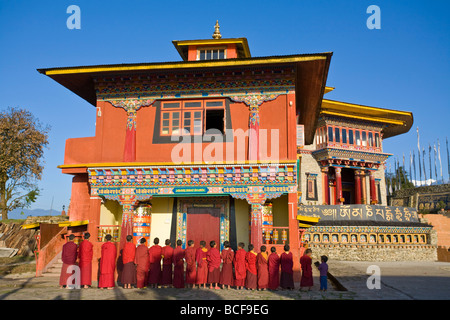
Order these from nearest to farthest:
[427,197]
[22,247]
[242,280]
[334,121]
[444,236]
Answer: [242,280], [22,247], [444,236], [334,121], [427,197]

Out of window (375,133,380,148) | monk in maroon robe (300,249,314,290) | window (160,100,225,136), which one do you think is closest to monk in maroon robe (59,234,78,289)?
window (160,100,225,136)

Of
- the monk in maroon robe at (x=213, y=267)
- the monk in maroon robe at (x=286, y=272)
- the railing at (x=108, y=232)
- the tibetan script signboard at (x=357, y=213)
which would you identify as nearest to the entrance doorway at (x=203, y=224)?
the railing at (x=108, y=232)

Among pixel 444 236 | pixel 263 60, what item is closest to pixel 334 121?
pixel 444 236

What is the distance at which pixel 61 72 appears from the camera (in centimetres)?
1217

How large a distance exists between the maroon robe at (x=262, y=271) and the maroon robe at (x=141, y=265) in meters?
2.85

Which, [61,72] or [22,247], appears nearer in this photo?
[61,72]

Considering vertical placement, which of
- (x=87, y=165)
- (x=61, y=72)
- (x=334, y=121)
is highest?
(x=334, y=121)

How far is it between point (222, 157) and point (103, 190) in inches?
153

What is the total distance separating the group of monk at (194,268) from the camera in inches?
378

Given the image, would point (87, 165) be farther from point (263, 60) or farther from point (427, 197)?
point (427, 197)

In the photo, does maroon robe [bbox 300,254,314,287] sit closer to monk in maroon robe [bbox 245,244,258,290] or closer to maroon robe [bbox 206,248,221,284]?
monk in maroon robe [bbox 245,244,258,290]

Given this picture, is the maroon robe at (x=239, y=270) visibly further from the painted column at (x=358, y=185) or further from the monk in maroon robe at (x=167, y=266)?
Answer: the painted column at (x=358, y=185)

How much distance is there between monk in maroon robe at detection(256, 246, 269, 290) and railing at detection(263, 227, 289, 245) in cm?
184
